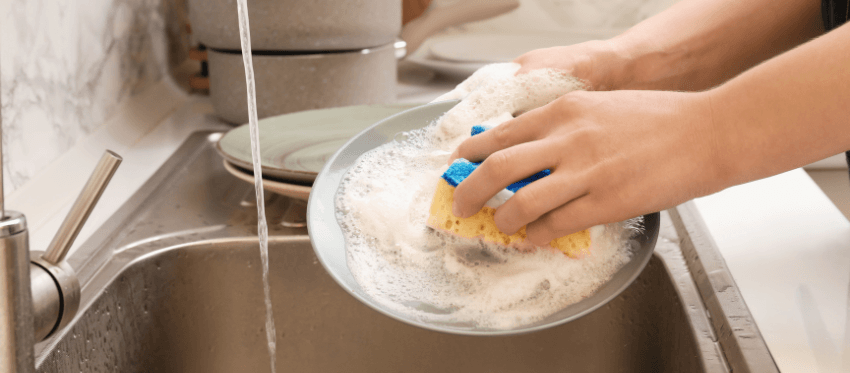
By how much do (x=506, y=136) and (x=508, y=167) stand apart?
5 centimetres

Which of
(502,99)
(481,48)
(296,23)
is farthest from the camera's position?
(481,48)

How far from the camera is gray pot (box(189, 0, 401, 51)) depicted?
821 mm

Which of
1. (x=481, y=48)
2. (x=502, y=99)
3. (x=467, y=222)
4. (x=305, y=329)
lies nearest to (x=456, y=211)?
(x=467, y=222)

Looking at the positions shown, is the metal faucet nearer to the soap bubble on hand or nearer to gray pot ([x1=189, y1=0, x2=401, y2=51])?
the soap bubble on hand

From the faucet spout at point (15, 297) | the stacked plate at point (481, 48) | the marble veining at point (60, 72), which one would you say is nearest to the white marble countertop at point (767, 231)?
the marble veining at point (60, 72)

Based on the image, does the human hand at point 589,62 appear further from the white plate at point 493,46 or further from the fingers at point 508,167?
the white plate at point 493,46

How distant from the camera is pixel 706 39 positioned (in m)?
0.62

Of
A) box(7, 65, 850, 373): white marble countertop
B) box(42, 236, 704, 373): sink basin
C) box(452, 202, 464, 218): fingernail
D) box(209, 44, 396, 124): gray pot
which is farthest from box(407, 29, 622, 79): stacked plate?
box(452, 202, 464, 218): fingernail

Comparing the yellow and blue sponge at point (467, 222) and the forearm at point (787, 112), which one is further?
the yellow and blue sponge at point (467, 222)

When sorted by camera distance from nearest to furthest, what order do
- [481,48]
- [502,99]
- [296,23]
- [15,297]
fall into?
[15,297]
[502,99]
[296,23]
[481,48]

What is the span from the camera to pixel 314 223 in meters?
0.48

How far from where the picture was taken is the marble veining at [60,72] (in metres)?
0.62

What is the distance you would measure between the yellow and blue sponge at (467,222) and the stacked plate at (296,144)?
0.17 metres

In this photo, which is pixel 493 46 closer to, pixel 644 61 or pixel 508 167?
pixel 644 61
